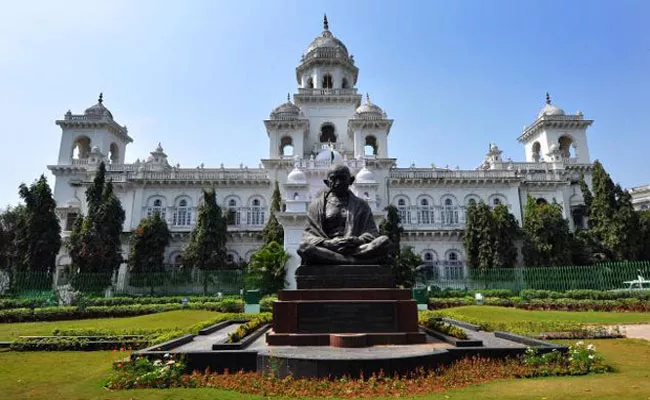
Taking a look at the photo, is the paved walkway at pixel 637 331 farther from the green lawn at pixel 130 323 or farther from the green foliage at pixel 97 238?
the green foliage at pixel 97 238

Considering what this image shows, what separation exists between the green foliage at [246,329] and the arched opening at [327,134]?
35125 millimetres

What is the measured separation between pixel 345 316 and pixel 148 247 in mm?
32907

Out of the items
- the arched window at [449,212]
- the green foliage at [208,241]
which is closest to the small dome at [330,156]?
the green foliage at [208,241]

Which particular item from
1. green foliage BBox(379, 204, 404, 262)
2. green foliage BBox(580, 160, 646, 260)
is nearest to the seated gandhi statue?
green foliage BBox(379, 204, 404, 262)

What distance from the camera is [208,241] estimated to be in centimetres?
3772

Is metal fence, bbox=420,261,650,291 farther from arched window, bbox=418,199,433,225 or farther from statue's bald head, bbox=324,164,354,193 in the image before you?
statue's bald head, bbox=324,164,354,193

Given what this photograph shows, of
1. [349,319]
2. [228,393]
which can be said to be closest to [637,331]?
[349,319]

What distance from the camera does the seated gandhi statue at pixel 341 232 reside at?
10266 millimetres

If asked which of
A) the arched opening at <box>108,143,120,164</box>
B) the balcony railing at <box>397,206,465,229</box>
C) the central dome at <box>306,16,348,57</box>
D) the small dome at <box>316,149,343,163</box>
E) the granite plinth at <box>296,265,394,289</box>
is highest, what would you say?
the central dome at <box>306,16,348,57</box>

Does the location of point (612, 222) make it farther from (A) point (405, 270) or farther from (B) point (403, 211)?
(A) point (405, 270)

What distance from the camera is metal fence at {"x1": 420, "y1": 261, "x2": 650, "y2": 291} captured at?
28391 millimetres

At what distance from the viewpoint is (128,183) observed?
147 ft

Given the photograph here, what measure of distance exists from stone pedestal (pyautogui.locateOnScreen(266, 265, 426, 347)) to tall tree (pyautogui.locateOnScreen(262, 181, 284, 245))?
26181mm

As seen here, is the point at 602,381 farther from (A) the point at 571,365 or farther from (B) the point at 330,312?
(B) the point at 330,312
